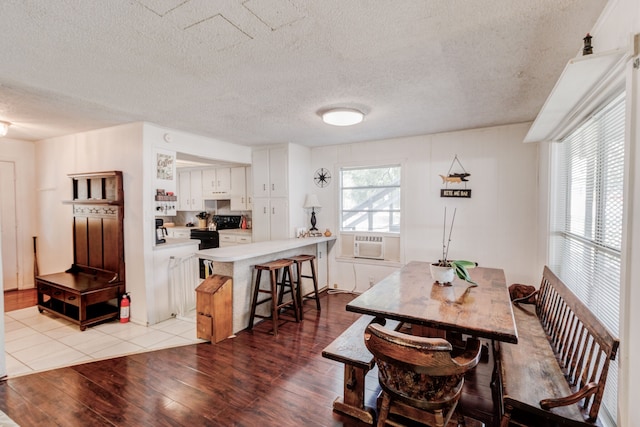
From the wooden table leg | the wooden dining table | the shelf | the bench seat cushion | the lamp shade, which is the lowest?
the wooden table leg

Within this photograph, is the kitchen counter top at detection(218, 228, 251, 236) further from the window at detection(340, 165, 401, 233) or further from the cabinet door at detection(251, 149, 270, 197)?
the window at detection(340, 165, 401, 233)

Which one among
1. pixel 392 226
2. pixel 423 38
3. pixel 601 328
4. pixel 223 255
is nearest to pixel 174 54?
pixel 423 38

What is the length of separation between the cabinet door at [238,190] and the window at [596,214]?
15.2 ft

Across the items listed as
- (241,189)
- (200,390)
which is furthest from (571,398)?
(241,189)

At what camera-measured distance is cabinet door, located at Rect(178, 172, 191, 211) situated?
6.40m

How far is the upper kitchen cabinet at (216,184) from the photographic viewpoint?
587 centimetres

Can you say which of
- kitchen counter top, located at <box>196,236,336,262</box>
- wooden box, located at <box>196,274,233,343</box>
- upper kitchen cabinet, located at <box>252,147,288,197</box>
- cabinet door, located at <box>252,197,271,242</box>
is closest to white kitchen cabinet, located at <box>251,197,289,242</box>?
cabinet door, located at <box>252,197,271,242</box>

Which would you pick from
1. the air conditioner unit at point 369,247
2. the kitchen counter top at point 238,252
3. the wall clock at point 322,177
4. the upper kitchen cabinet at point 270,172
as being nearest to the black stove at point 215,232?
the upper kitchen cabinet at point 270,172

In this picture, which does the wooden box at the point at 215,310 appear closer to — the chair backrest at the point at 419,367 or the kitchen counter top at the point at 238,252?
the kitchen counter top at the point at 238,252

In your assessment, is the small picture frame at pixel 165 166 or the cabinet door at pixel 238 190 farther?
the cabinet door at pixel 238 190

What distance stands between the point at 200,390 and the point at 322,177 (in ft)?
11.6

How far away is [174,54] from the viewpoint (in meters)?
1.94

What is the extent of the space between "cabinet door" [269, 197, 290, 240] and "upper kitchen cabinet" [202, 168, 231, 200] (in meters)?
1.39

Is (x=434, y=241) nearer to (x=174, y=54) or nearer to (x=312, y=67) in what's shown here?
(x=312, y=67)
